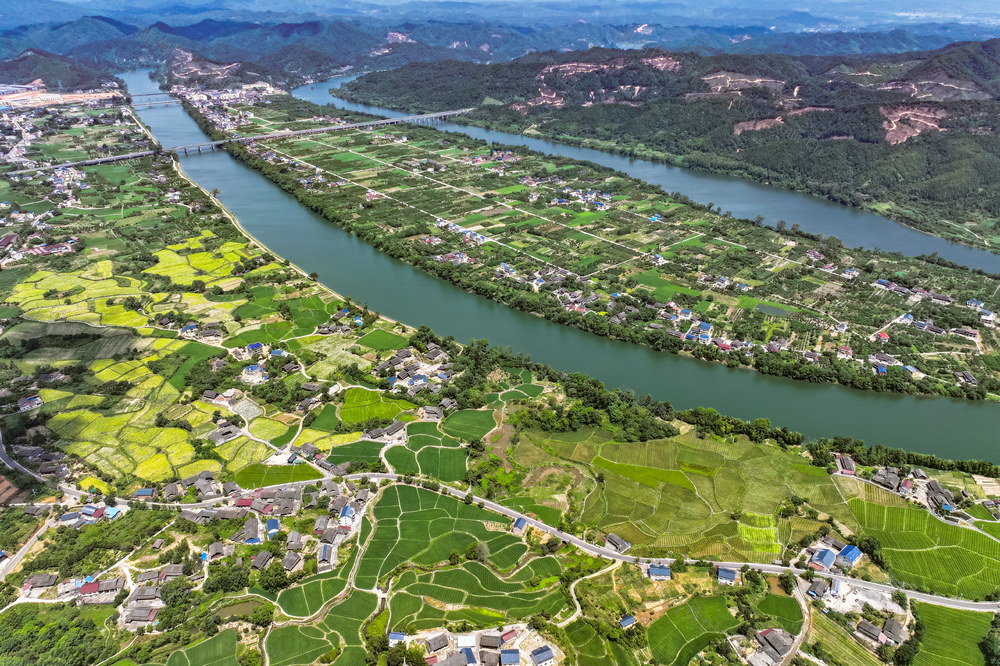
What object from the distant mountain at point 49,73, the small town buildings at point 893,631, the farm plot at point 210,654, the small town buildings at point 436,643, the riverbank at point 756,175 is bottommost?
the farm plot at point 210,654

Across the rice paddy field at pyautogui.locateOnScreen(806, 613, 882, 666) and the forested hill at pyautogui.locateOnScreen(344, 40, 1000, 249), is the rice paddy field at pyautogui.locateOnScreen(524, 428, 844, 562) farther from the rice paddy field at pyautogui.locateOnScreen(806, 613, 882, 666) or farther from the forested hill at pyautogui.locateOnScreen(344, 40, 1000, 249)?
the forested hill at pyautogui.locateOnScreen(344, 40, 1000, 249)

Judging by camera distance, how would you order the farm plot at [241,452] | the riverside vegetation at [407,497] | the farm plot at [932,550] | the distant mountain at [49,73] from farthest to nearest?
the distant mountain at [49,73] < the farm plot at [241,452] < the farm plot at [932,550] < the riverside vegetation at [407,497]

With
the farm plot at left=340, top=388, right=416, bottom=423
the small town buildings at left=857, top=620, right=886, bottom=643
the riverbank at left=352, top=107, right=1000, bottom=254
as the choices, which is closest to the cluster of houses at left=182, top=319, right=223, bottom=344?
the farm plot at left=340, top=388, right=416, bottom=423

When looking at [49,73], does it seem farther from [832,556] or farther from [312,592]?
[832,556]

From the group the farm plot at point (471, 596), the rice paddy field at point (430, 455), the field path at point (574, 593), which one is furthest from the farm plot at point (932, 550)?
the rice paddy field at point (430, 455)

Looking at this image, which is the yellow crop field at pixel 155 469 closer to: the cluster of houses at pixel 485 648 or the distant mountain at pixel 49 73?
the cluster of houses at pixel 485 648

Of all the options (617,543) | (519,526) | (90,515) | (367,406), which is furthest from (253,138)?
(617,543)
